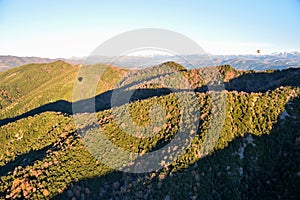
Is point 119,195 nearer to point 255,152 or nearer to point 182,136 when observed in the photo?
point 182,136

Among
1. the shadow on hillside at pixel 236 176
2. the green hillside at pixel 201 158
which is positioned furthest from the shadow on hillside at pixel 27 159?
the shadow on hillside at pixel 236 176

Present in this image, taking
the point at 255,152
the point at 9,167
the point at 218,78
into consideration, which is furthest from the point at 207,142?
the point at 9,167

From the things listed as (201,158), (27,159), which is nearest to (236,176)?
(201,158)

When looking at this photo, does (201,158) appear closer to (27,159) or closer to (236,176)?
(236,176)

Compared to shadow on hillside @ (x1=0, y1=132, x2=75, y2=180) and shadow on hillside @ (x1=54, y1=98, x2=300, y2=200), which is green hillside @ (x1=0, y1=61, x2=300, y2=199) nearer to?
shadow on hillside @ (x1=54, y1=98, x2=300, y2=200)

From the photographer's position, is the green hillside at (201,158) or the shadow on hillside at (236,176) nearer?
the shadow on hillside at (236,176)

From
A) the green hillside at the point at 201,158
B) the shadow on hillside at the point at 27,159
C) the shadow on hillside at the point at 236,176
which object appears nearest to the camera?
the shadow on hillside at the point at 236,176

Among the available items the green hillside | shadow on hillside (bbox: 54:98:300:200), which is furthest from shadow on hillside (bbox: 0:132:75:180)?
shadow on hillside (bbox: 54:98:300:200)

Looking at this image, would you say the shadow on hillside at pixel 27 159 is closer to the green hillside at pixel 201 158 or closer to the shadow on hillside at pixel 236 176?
the green hillside at pixel 201 158

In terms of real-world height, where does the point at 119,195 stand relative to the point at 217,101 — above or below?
below
